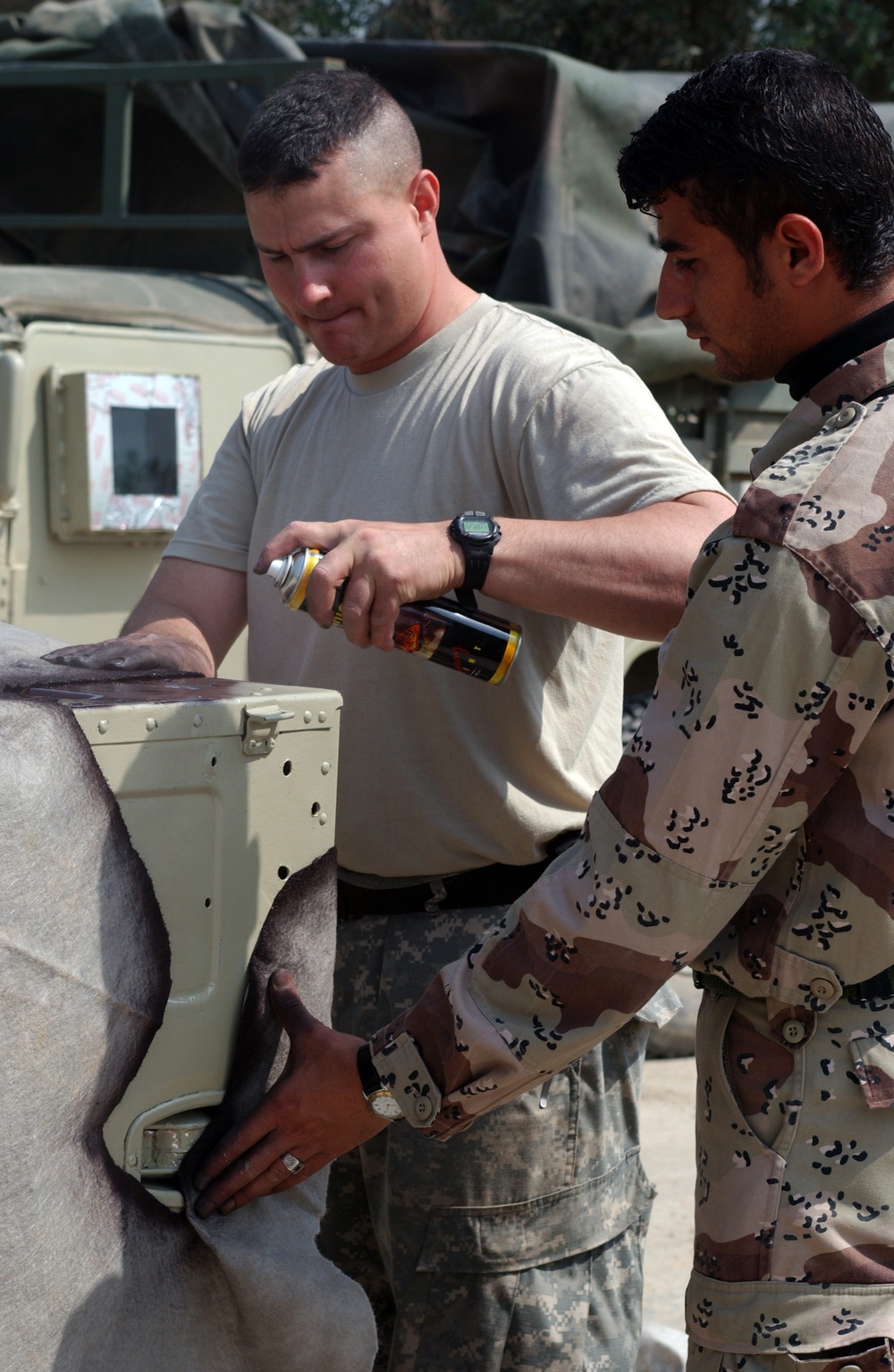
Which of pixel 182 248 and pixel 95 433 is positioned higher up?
pixel 182 248

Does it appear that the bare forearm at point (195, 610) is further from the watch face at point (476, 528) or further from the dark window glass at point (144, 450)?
the dark window glass at point (144, 450)

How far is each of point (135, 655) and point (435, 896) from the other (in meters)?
0.50

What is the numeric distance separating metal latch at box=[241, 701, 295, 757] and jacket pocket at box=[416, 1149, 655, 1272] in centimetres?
73

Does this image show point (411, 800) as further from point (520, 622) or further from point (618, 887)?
point (618, 887)

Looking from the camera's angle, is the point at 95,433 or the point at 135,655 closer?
the point at 135,655

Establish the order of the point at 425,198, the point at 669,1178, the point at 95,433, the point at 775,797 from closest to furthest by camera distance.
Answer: the point at 775,797, the point at 425,198, the point at 669,1178, the point at 95,433

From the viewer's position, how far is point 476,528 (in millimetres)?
1718

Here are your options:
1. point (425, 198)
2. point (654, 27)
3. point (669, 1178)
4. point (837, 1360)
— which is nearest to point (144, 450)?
point (425, 198)

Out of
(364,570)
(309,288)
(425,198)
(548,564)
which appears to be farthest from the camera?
(425,198)

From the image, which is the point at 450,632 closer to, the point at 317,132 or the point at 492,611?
the point at 492,611

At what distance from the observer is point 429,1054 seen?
57.3 inches

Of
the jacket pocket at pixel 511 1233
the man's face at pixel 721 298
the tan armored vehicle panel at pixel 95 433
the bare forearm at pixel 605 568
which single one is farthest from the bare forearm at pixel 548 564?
the tan armored vehicle panel at pixel 95 433

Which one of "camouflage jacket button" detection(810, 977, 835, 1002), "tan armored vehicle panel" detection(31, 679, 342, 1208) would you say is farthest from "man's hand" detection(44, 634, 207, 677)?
"camouflage jacket button" detection(810, 977, 835, 1002)

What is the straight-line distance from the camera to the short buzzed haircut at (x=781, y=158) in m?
1.29
